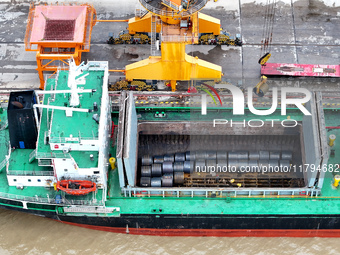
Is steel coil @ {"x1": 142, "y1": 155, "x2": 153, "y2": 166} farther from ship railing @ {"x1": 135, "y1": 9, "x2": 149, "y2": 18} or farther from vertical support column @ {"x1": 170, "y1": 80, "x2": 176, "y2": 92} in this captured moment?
ship railing @ {"x1": 135, "y1": 9, "x2": 149, "y2": 18}

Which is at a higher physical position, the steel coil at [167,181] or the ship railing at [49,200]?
the steel coil at [167,181]

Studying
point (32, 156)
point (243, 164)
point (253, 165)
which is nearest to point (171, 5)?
point (243, 164)

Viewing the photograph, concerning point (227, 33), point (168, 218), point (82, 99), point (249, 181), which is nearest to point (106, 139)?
point (82, 99)

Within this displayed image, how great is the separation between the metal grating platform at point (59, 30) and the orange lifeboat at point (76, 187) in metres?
15.5

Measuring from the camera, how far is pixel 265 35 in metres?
69.9

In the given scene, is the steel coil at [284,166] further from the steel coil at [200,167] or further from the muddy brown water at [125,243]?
the steel coil at [200,167]

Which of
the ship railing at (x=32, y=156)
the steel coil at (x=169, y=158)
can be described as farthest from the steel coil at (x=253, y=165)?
the ship railing at (x=32, y=156)

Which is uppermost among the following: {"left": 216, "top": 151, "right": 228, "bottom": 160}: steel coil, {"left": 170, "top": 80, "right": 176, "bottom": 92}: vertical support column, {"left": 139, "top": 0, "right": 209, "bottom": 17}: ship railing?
{"left": 139, "top": 0, "right": 209, "bottom": 17}: ship railing

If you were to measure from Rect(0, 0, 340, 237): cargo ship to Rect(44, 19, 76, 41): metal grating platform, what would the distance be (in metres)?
7.28

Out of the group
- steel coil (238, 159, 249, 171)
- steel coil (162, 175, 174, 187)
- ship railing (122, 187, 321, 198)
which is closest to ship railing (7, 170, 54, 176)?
ship railing (122, 187, 321, 198)

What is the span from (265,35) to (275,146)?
1390 cm

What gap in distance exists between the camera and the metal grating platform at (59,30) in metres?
63.2

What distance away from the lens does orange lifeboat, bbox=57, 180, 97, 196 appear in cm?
5288

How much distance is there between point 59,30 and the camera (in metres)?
63.9
